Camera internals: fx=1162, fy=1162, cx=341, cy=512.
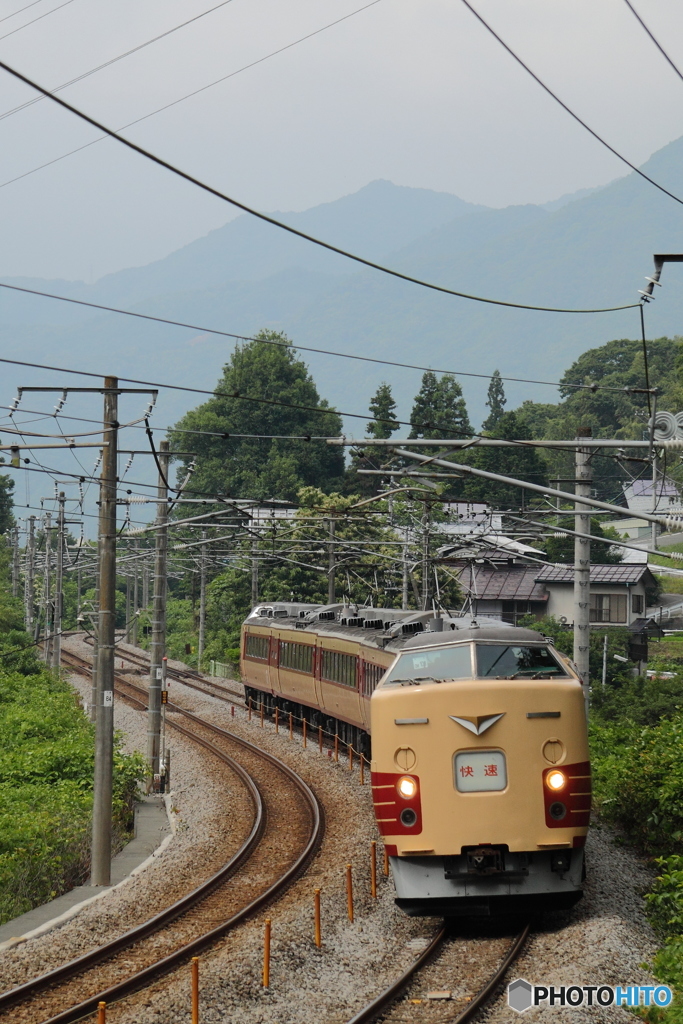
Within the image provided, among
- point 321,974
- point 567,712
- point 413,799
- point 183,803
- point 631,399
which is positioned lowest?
point 183,803

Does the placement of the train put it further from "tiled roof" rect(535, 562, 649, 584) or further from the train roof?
"tiled roof" rect(535, 562, 649, 584)

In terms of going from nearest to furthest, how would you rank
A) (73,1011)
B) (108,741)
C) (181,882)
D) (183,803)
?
(73,1011) → (181,882) → (108,741) → (183,803)

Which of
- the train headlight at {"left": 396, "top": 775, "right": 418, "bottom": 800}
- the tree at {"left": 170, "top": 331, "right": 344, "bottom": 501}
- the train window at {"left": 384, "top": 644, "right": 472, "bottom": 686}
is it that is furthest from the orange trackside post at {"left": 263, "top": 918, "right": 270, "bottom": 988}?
the tree at {"left": 170, "top": 331, "right": 344, "bottom": 501}

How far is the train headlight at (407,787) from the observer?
488 inches

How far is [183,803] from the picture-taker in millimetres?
24672

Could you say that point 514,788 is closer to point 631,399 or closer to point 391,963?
point 391,963

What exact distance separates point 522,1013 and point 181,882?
7.94 metres

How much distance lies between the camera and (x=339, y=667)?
27.7 metres

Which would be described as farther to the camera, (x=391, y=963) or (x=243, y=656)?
(x=243, y=656)

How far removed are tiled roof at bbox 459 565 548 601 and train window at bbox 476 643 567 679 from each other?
158 feet

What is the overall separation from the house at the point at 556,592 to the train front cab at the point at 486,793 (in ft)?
149

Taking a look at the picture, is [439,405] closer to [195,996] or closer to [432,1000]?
[432,1000]

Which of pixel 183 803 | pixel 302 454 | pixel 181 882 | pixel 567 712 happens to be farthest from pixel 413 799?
pixel 302 454

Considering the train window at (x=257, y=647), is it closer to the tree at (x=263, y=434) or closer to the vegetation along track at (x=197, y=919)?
the vegetation along track at (x=197, y=919)
